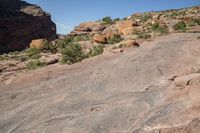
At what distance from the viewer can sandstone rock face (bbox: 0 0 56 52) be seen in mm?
63969

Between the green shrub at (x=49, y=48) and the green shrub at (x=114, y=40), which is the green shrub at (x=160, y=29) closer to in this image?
the green shrub at (x=114, y=40)

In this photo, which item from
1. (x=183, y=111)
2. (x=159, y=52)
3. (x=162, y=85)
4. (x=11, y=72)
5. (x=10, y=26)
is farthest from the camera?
(x=10, y=26)

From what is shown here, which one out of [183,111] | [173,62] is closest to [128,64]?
[173,62]

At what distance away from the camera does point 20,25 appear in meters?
66.8

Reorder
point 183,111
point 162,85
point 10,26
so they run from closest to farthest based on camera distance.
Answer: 1. point 183,111
2. point 162,85
3. point 10,26

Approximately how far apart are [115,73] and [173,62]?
2.24 metres

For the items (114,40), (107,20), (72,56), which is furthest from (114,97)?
(107,20)

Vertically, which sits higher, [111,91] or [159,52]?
[159,52]

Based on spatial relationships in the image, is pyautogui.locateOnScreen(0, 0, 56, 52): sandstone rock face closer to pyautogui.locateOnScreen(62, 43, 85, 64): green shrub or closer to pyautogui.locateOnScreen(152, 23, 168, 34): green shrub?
pyautogui.locateOnScreen(152, 23, 168, 34): green shrub

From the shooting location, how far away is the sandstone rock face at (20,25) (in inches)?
2518

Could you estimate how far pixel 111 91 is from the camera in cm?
1042

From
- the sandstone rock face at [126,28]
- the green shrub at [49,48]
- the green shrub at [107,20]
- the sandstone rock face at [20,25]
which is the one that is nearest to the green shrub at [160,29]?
the sandstone rock face at [126,28]

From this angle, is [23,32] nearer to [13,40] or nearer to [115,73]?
[13,40]

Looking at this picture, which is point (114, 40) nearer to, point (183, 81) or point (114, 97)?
point (114, 97)
